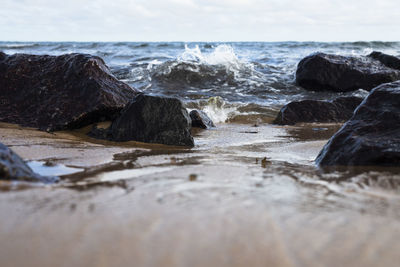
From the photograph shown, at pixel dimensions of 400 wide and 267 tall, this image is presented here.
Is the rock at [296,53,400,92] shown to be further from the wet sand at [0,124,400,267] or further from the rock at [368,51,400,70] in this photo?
the wet sand at [0,124,400,267]

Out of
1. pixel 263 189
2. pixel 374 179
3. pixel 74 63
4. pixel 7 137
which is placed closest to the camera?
pixel 263 189

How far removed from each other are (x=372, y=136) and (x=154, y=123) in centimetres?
191

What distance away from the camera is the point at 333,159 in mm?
2795

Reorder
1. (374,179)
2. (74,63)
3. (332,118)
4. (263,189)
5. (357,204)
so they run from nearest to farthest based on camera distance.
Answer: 1. (357,204)
2. (263,189)
3. (374,179)
4. (74,63)
5. (332,118)

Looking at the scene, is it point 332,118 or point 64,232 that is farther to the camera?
point 332,118

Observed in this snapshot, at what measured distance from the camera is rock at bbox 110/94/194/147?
3.90 metres

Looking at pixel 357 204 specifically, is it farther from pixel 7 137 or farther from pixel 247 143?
pixel 7 137

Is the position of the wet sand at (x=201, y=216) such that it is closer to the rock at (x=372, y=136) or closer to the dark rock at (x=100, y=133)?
the rock at (x=372, y=136)

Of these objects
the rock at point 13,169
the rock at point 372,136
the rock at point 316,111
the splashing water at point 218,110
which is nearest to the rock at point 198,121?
the splashing water at point 218,110

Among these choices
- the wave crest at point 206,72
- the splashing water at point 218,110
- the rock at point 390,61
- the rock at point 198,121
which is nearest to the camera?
the rock at point 198,121

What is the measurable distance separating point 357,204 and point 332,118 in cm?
441

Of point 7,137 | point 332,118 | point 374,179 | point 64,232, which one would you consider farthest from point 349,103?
point 64,232

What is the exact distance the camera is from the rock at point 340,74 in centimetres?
891

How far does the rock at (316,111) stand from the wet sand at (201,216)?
3310mm
